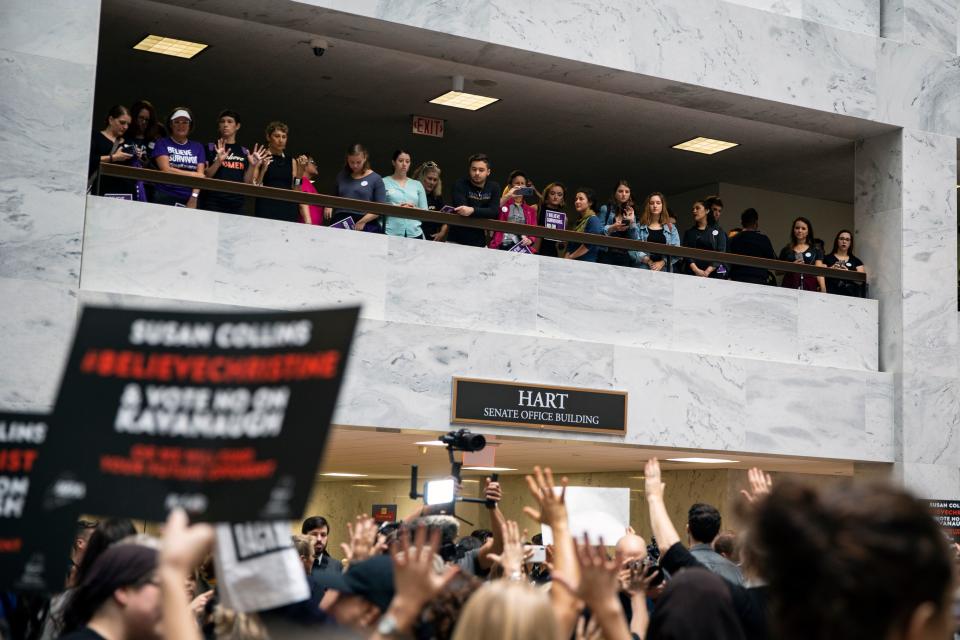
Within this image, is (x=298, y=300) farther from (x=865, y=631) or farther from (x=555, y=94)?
(x=865, y=631)

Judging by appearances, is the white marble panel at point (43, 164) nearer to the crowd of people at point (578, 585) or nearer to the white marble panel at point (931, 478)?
the crowd of people at point (578, 585)

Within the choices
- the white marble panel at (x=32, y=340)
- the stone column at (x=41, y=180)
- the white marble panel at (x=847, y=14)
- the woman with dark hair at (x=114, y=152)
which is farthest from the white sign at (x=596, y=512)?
the white marble panel at (x=847, y=14)

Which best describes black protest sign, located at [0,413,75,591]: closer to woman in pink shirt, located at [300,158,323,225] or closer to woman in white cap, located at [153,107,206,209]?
woman in white cap, located at [153,107,206,209]

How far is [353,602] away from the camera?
→ 4.24 meters

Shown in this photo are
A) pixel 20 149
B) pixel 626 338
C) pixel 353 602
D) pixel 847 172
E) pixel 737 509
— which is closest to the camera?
pixel 737 509

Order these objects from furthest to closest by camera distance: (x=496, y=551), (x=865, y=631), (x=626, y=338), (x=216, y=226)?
(x=626, y=338), (x=216, y=226), (x=496, y=551), (x=865, y=631)

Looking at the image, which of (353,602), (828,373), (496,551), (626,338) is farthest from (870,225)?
(353,602)

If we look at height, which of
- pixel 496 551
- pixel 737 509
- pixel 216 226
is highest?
pixel 216 226

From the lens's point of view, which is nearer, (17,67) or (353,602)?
(353,602)

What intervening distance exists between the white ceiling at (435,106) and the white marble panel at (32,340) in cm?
338

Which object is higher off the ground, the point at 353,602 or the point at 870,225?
the point at 870,225

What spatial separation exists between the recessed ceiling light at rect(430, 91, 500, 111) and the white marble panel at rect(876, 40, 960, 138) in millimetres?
4521

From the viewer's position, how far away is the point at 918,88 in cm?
1502

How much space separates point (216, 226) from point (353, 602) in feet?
25.3
